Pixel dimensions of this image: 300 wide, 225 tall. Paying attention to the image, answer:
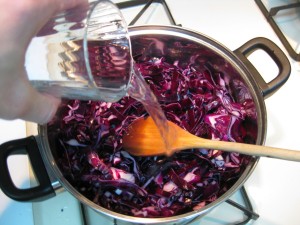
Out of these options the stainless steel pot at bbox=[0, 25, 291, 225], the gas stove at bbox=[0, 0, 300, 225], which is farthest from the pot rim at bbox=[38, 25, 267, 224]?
the gas stove at bbox=[0, 0, 300, 225]

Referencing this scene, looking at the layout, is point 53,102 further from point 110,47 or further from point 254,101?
point 254,101

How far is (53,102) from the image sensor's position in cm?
66

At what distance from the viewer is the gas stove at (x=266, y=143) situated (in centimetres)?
95

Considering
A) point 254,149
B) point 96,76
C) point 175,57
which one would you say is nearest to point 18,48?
point 96,76

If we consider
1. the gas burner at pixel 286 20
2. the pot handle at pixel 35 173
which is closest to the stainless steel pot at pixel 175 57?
the pot handle at pixel 35 173

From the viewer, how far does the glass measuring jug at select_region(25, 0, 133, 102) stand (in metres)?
0.60

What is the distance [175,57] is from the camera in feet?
3.70

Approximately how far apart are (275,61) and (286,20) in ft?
1.74

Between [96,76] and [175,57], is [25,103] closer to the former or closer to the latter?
[96,76]

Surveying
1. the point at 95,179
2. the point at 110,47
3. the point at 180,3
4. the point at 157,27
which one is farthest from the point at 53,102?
the point at 180,3

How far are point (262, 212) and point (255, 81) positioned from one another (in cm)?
40

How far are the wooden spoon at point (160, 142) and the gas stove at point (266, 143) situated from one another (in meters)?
0.20

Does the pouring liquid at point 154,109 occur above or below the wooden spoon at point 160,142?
above

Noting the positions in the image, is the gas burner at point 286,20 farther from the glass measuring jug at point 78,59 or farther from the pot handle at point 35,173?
the pot handle at point 35,173
